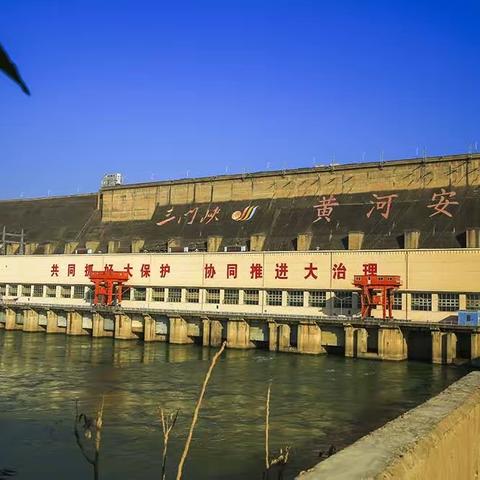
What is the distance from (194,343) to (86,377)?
2264 centimetres

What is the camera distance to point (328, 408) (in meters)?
28.9

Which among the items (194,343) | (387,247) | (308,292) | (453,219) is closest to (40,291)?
(194,343)

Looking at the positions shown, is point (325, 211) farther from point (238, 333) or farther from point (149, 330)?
point (149, 330)

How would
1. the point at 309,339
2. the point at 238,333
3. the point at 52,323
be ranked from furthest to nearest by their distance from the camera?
the point at 52,323, the point at 238,333, the point at 309,339

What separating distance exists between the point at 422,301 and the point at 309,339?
9819 millimetres

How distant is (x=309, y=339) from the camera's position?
50.6m

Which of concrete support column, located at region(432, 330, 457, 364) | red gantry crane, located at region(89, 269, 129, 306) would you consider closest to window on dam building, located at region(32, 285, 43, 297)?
red gantry crane, located at region(89, 269, 129, 306)

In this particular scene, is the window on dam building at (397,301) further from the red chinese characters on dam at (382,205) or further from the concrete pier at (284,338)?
the red chinese characters on dam at (382,205)

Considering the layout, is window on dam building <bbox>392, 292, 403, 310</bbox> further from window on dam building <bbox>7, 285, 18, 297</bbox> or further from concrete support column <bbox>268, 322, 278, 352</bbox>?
window on dam building <bbox>7, 285, 18, 297</bbox>

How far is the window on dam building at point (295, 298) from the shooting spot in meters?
54.3

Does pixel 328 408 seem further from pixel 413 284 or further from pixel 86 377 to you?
pixel 413 284

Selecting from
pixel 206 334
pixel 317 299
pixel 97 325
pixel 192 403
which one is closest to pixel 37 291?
pixel 97 325

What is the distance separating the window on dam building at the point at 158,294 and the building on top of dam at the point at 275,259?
0.15m

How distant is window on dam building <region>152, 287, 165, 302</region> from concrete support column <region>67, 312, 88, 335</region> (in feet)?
29.6
